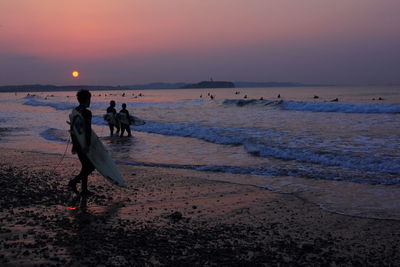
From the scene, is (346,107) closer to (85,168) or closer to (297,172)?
(297,172)

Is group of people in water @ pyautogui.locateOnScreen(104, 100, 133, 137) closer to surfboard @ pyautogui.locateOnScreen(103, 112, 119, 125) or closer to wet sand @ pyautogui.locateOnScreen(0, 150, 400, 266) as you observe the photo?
surfboard @ pyautogui.locateOnScreen(103, 112, 119, 125)

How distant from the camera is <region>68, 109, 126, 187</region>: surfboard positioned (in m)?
5.88

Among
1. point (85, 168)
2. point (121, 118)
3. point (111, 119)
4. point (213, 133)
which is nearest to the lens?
point (85, 168)

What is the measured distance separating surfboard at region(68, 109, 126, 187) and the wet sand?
1.35ft

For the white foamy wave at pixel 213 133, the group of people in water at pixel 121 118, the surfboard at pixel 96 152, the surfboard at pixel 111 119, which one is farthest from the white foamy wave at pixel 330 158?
the surfboard at pixel 111 119

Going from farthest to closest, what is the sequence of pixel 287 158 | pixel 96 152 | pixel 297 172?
pixel 287 158, pixel 297 172, pixel 96 152

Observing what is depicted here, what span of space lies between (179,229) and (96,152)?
7.14ft

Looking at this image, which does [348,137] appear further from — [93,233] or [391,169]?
[93,233]

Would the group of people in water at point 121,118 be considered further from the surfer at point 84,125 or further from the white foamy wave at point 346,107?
the white foamy wave at point 346,107

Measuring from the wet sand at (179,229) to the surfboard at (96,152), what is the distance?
41 centimetres

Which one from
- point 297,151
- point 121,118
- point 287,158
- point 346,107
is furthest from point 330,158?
point 346,107

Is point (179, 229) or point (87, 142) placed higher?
point (87, 142)

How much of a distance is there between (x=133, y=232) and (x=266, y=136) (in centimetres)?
1182

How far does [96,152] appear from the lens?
634 cm
